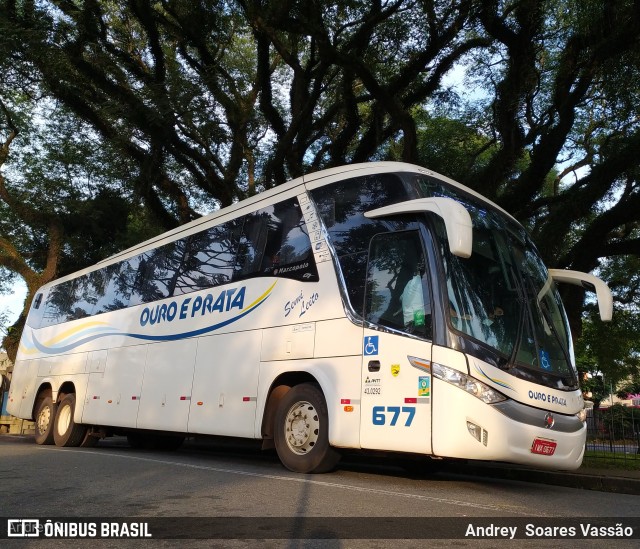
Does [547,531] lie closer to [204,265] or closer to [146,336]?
[204,265]

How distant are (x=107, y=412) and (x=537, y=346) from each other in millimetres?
7984

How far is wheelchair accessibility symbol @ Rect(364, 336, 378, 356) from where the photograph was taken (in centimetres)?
664

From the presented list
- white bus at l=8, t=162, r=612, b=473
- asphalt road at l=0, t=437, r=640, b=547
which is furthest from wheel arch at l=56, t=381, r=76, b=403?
asphalt road at l=0, t=437, r=640, b=547

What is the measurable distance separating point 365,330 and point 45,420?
9.43 metres

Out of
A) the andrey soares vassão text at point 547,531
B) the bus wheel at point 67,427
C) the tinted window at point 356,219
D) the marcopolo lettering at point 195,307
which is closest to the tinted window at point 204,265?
the marcopolo lettering at point 195,307

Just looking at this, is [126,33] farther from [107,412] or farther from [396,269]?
[396,269]

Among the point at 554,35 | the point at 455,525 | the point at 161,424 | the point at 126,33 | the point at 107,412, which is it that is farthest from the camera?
the point at 126,33

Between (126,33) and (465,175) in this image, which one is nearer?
(465,175)

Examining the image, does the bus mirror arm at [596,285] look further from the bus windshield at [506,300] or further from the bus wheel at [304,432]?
the bus wheel at [304,432]

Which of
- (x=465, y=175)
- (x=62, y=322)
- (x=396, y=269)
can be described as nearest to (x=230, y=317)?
(x=396, y=269)

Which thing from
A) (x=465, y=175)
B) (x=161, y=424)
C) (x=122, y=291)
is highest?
(x=465, y=175)

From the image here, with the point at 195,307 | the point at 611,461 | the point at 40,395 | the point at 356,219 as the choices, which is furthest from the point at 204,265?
the point at 611,461

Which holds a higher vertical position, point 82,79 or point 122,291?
point 82,79

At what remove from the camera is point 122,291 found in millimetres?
12094
